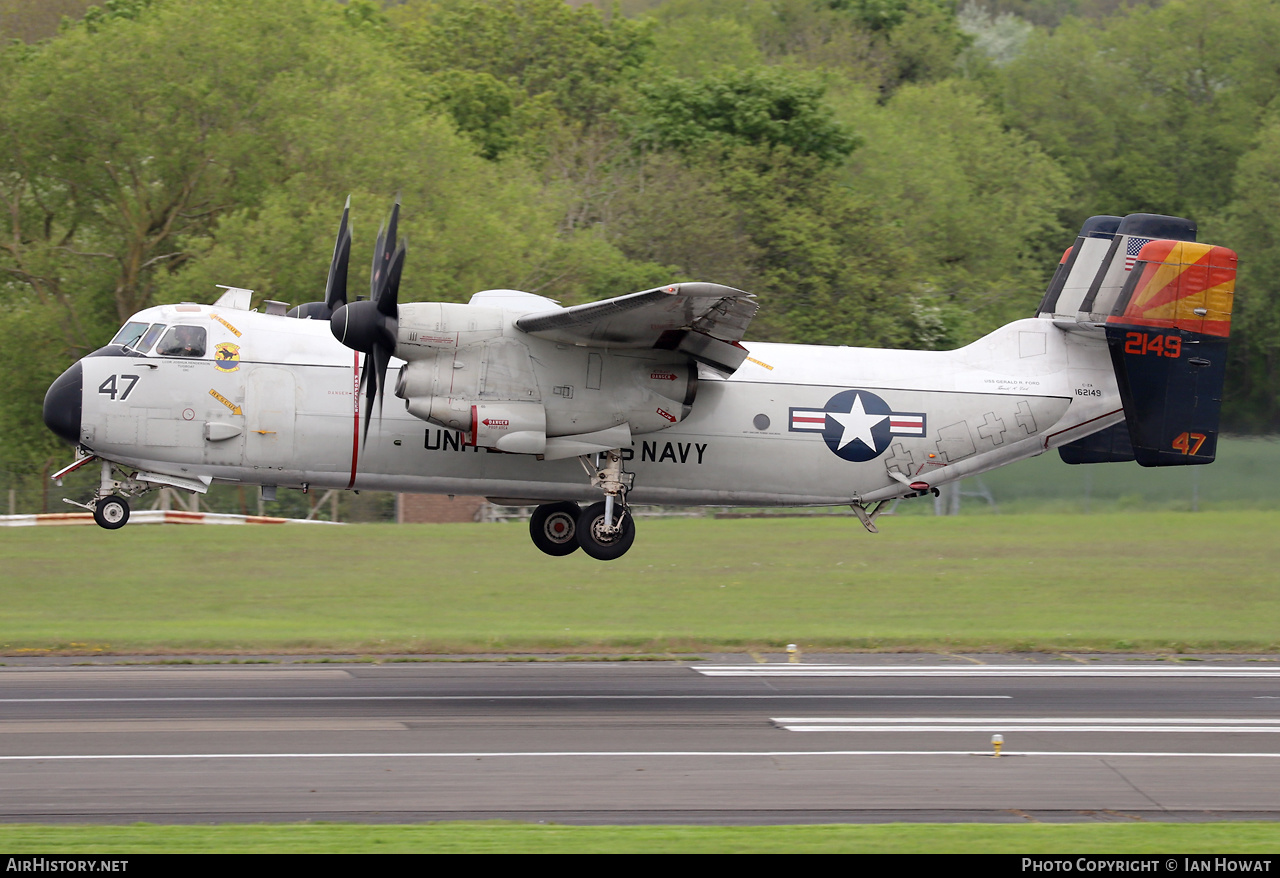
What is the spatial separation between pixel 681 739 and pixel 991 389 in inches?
321

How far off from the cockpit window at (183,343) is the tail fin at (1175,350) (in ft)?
47.8

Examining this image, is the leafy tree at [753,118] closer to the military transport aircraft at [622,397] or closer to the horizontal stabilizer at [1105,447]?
the military transport aircraft at [622,397]

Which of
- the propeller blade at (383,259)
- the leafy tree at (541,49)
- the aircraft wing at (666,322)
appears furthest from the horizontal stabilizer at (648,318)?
the leafy tree at (541,49)

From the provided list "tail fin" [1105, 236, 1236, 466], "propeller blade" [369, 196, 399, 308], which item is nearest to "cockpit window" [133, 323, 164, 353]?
"propeller blade" [369, 196, 399, 308]

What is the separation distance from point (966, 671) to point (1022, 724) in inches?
228

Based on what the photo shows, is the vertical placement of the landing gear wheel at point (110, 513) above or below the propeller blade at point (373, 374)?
below

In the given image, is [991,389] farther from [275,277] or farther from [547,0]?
[547,0]

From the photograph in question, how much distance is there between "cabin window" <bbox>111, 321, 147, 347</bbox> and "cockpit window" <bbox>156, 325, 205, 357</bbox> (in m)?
0.43

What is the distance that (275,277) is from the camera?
42.1 metres

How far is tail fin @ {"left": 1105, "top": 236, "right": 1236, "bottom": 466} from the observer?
77.0ft

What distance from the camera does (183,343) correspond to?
70.7 feet

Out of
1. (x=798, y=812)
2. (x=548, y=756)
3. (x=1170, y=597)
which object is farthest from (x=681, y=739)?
(x=1170, y=597)

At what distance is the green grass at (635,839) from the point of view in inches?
554

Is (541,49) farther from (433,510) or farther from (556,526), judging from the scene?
(556,526)
